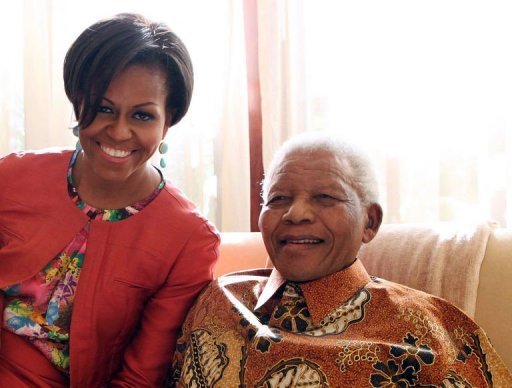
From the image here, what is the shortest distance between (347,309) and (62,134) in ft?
6.86

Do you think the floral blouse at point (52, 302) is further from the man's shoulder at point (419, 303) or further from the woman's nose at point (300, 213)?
the man's shoulder at point (419, 303)

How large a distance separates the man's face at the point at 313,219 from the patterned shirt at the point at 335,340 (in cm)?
5

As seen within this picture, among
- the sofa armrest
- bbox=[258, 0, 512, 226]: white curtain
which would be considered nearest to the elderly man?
the sofa armrest

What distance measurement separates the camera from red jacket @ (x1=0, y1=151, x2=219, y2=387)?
71.3 inches

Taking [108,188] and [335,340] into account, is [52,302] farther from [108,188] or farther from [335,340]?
[335,340]

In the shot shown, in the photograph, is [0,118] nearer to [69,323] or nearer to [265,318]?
[69,323]

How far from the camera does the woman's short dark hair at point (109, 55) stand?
5.53 feet

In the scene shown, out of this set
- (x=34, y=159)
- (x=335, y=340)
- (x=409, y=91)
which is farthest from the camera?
(x=409, y=91)

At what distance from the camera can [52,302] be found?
71.6 inches

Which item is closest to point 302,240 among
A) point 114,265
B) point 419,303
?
point 419,303

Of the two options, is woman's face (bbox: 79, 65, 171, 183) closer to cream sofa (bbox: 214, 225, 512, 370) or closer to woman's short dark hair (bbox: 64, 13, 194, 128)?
woman's short dark hair (bbox: 64, 13, 194, 128)

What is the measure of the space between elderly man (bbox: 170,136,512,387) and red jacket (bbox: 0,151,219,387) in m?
0.07

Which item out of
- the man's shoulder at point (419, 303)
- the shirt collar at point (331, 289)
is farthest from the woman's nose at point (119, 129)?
the man's shoulder at point (419, 303)

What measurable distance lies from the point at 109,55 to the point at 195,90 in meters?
1.51
